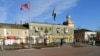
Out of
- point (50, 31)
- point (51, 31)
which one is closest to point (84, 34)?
point (51, 31)

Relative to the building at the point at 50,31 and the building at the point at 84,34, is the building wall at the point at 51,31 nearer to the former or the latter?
the building at the point at 50,31

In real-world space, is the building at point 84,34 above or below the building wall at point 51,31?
below

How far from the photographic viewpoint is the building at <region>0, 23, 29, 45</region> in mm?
90938

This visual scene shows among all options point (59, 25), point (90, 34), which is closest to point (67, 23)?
point (59, 25)

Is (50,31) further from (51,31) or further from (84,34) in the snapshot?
(84,34)

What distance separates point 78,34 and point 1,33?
195ft

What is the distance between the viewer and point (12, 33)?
3703 inches

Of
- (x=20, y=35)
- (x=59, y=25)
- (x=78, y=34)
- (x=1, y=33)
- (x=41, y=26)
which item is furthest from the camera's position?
(x=78, y=34)

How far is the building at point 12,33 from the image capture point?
9094 centimetres

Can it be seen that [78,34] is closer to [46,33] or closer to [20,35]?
[46,33]

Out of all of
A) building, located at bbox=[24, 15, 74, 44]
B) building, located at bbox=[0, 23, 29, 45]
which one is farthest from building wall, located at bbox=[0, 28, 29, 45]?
building, located at bbox=[24, 15, 74, 44]

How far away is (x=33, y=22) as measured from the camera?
104 metres

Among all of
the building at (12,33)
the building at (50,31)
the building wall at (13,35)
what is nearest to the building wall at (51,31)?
the building at (50,31)

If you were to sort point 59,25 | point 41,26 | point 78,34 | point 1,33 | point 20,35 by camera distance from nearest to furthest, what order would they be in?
point 1,33 < point 20,35 < point 41,26 < point 59,25 < point 78,34
